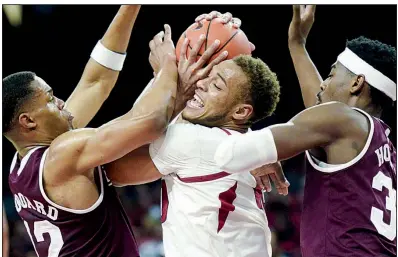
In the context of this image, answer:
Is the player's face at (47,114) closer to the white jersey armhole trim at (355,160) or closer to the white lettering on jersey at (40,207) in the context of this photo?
the white lettering on jersey at (40,207)

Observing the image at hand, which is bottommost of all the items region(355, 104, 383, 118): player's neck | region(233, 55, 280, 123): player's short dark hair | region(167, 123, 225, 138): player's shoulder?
region(355, 104, 383, 118): player's neck

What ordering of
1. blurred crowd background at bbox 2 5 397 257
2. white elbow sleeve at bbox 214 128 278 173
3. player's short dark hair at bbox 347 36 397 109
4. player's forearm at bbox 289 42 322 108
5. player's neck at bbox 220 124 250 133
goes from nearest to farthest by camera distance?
white elbow sleeve at bbox 214 128 278 173, player's neck at bbox 220 124 250 133, player's short dark hair at bbox 347 36 397 109, player's forearm at bbox 289 42 322 108, blurred crowd background at bbox 2 5 397 257

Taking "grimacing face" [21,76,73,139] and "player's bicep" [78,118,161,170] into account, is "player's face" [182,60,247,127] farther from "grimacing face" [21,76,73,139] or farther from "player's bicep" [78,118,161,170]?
"grimacing face" [21,76,73,139]

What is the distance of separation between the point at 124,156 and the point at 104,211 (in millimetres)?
357

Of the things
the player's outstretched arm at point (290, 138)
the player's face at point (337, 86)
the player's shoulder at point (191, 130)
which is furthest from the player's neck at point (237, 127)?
the player's face at point (337, 86)

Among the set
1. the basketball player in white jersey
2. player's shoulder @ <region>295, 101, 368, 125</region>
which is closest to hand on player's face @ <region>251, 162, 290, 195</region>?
the basketball player in white jersey

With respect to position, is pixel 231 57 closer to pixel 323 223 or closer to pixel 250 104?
pixel 250 104

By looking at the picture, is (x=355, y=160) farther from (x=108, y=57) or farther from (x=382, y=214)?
Answer: (x=108, y=57)

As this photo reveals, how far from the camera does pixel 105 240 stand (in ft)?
12.2

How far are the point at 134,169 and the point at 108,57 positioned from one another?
1.21m

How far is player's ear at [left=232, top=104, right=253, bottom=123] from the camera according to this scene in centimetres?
355

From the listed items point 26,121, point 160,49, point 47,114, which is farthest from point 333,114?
point 26,121

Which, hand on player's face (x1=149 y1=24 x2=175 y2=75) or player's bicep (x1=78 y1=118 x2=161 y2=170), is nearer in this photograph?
player's bicep (x1=78 y1=118 x2=161 y2=170)

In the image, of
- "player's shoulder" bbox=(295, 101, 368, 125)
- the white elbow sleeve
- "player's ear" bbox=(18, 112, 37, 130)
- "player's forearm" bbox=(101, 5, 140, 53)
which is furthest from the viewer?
"player's forearm" bbox=(101, 5, 140, 53)
